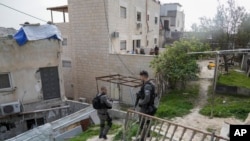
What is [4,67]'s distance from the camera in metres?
9.18

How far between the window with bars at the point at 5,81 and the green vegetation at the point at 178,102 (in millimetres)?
6756

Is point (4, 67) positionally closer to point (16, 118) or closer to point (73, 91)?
point (16, 118)

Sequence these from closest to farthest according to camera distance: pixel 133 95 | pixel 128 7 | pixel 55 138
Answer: pixel 55 138, pixel 133 95, pixel 128 7

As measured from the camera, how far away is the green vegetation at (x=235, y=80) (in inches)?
354

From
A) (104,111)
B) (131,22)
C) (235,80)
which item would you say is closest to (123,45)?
(131,22)

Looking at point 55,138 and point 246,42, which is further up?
point 246,42

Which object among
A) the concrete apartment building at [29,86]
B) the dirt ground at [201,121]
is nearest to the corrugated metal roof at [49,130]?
the dirt ground at [201,121]

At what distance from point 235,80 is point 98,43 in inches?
310

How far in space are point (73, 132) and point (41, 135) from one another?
1475mm

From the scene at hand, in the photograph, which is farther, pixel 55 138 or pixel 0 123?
pixel 0 123

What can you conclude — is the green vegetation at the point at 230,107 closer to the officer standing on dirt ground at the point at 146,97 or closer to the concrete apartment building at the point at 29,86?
the officer standing on dirt ground at the point at 146,97

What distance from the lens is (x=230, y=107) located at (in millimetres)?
7430

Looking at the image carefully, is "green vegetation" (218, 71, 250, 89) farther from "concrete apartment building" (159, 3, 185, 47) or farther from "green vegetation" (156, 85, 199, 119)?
"concrete apartment building" (159, 3, 185, 47)

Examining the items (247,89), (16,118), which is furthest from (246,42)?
(16,118)
